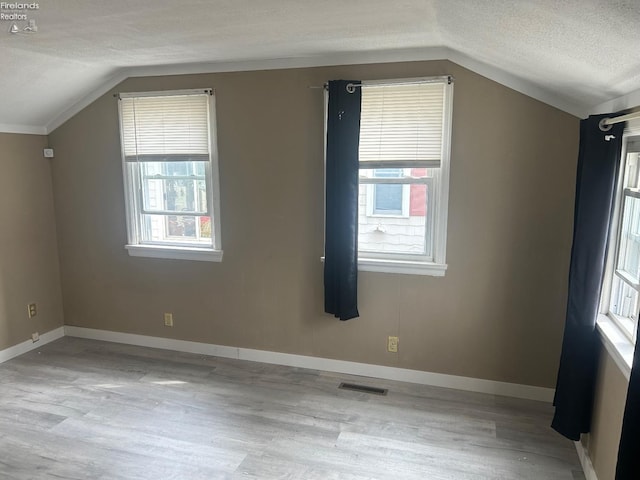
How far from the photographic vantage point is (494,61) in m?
2.67

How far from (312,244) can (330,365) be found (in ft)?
3.25

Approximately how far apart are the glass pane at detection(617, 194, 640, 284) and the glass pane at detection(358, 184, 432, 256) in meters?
1.20

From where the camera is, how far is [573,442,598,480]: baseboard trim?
7.56 feet

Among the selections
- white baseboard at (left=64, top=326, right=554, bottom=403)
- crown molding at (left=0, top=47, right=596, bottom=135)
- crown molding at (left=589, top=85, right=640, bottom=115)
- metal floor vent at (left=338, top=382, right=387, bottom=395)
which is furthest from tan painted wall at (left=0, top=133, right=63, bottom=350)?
crown molding at (left=589, top=85, right=640, bottom=115)

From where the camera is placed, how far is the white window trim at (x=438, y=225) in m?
3.02

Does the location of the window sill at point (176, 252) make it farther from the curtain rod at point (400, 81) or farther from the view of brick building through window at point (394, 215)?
the curtain rod at point (400, 81)

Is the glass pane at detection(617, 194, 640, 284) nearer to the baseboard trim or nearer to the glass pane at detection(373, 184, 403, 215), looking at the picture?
the baseboard trim

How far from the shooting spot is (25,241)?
12.9 ft

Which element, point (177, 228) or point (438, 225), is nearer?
point (438, 225)

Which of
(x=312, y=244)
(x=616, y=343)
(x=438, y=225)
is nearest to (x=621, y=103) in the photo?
(x=616, y=343)

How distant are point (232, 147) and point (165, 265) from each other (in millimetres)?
1229

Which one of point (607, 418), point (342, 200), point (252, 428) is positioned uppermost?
point (342, 200)

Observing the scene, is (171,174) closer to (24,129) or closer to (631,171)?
(24,129)

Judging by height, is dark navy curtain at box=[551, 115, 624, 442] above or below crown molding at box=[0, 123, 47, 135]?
below
